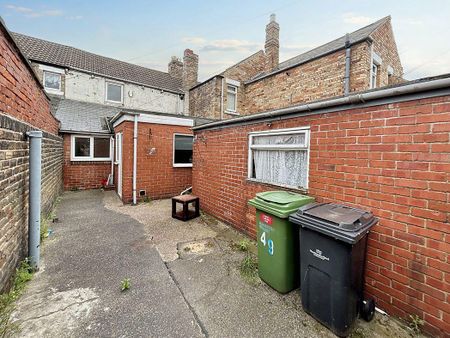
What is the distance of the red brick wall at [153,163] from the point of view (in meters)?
7.54

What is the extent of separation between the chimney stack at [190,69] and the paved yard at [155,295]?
14904 millimetres

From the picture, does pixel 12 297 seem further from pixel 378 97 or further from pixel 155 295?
pixel 378 97

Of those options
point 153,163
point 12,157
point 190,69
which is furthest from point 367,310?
point 190,69

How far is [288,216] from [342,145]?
1.29 metres

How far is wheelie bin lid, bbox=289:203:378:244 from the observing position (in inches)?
79.7

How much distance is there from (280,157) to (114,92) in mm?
15407

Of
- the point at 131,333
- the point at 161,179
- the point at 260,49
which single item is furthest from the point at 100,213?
the point at 260,49

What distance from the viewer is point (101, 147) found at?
10867 millimetres

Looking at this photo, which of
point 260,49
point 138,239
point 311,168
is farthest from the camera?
point 260,49

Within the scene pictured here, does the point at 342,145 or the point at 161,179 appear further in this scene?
the point at 161,179

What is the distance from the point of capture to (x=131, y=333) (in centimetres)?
218

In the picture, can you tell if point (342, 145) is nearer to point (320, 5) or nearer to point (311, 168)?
point (311, 168)

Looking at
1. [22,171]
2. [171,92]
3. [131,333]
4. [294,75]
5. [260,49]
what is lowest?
[131,333]

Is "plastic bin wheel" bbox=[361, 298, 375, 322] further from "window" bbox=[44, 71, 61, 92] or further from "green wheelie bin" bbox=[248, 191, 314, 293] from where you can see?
"window" bbox=[44, 71, 61, 92]
